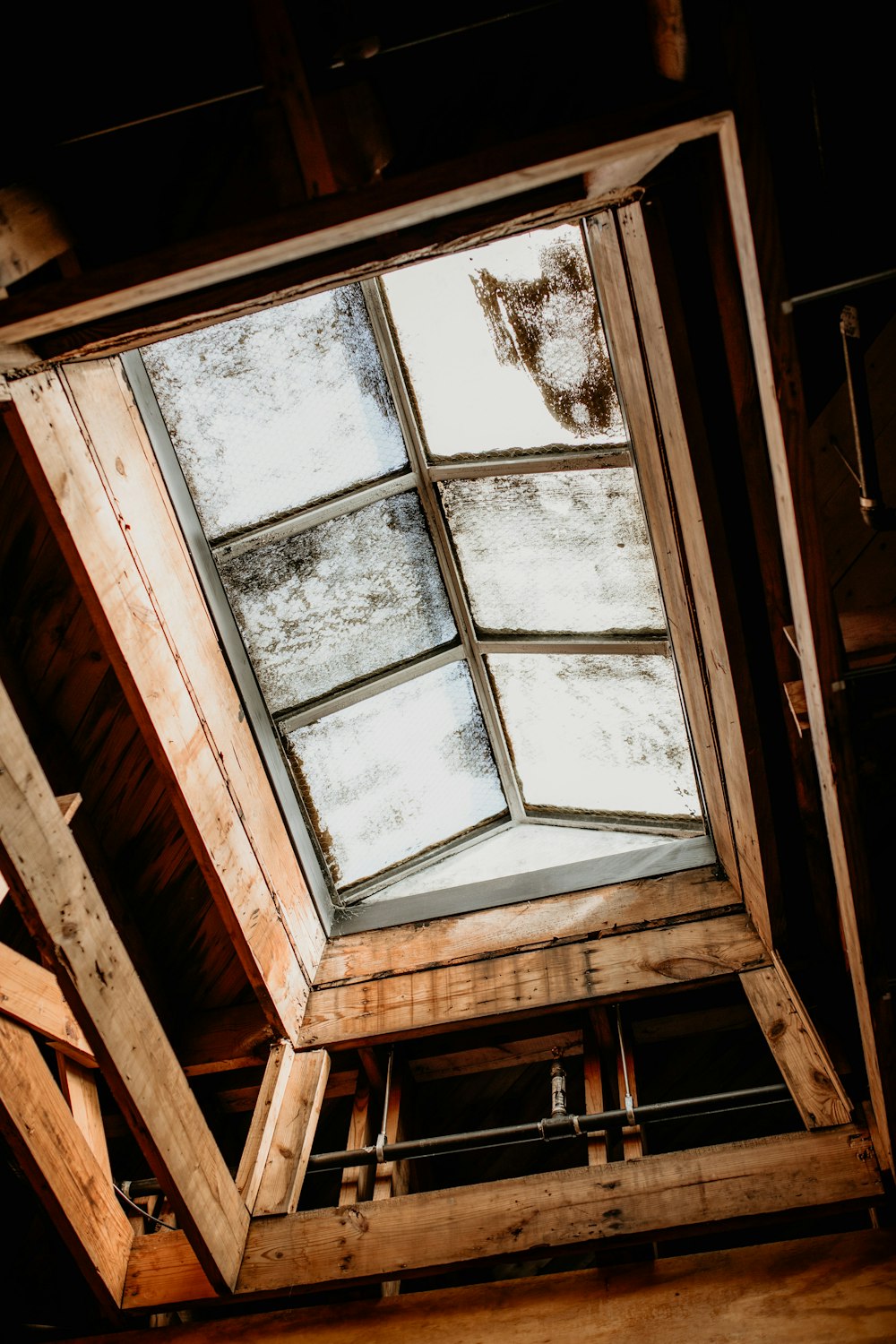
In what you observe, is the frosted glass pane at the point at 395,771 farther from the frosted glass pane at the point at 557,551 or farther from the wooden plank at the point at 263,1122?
the wooden plank at the point at 263,1122

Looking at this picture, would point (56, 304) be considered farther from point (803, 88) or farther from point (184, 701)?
point (803, 88)

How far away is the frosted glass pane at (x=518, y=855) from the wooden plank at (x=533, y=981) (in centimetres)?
37

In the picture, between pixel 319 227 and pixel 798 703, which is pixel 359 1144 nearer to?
pixel 798 703

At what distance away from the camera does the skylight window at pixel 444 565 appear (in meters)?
2.49

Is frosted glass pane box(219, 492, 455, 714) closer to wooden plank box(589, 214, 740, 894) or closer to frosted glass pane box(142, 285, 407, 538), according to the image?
frosted glass pane box(142, 285, 407, 538)

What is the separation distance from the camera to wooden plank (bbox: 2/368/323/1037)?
6.47 feet

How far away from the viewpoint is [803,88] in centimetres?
160

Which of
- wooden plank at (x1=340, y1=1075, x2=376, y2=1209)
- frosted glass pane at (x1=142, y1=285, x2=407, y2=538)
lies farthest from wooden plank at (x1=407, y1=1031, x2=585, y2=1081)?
frosted glass pane at (x1=142, y1=285, x2=407, y2=538)

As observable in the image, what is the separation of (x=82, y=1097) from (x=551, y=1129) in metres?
1.24

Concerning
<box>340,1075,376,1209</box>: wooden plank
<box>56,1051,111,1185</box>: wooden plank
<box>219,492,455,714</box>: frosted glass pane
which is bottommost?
<box>340,1075,376,1209</box>: wooden plank

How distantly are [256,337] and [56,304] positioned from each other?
41.6 inches

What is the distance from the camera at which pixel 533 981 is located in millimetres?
2623

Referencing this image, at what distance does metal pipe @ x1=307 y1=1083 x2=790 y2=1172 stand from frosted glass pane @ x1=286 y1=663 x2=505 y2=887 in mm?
883

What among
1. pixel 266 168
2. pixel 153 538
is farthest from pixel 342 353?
pixel 266 168
